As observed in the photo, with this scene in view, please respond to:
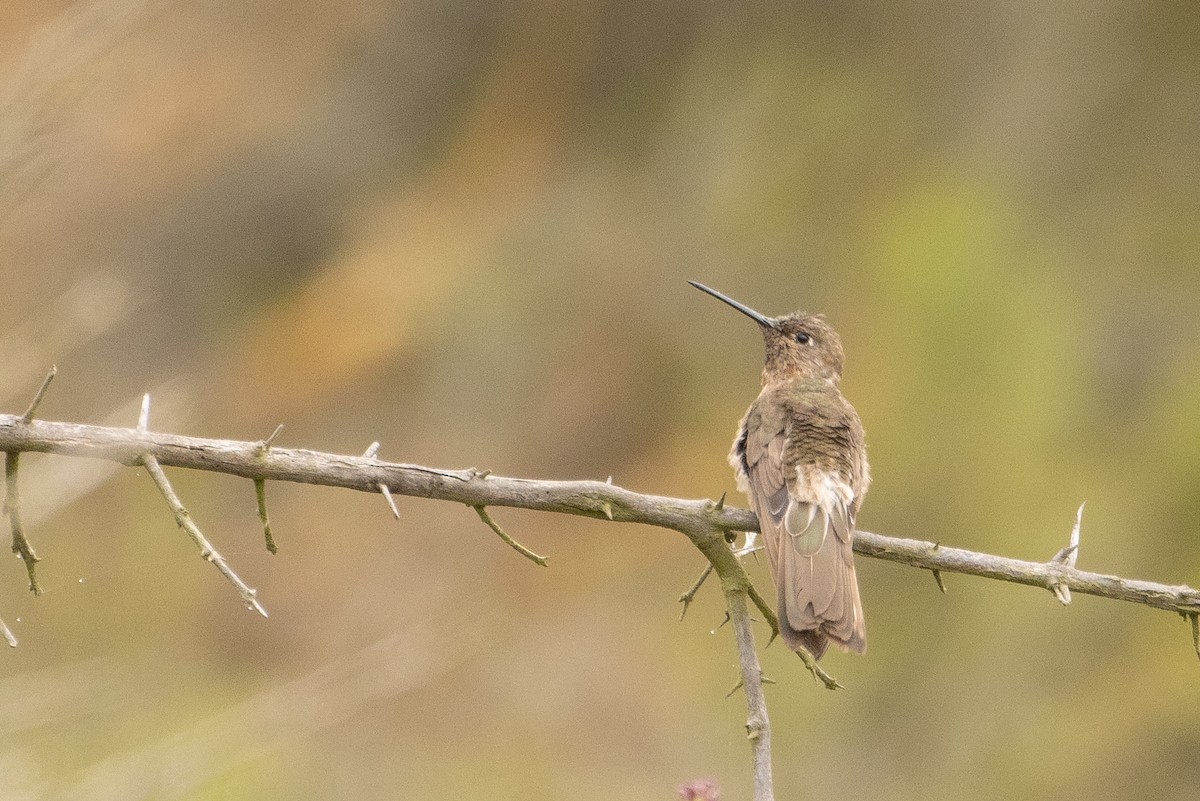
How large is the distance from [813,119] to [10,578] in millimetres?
7182

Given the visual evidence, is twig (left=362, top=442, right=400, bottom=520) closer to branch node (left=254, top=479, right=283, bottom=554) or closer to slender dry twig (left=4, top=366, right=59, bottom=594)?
branch node (left=254, top=479, right=283, bottom=554)

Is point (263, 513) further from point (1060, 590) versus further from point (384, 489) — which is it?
point (1060, 590)

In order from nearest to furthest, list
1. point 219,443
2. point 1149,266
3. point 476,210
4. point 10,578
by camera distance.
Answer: point 219,443, point 10,578, point 1149,266, point 476,210

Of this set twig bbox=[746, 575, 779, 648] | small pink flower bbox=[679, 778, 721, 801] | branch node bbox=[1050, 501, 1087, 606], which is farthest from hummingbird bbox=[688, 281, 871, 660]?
small pink flower bbox=[679, 778, 721, 801]

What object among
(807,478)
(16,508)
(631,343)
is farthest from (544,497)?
(631,343)

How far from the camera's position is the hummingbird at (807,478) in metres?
4.00

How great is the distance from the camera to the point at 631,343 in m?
11.3

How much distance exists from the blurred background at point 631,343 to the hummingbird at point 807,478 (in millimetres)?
4548

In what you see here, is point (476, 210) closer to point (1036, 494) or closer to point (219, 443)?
point (1036, 494)

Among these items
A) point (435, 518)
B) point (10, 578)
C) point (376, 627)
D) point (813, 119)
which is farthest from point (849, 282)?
point (10, 578)

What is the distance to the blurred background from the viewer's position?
34.4ft

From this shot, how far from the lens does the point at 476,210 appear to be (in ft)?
38.4

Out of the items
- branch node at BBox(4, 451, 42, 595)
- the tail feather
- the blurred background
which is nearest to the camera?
branch node at BBox(4, 451, 42, 595)

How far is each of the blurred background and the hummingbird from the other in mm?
4548
